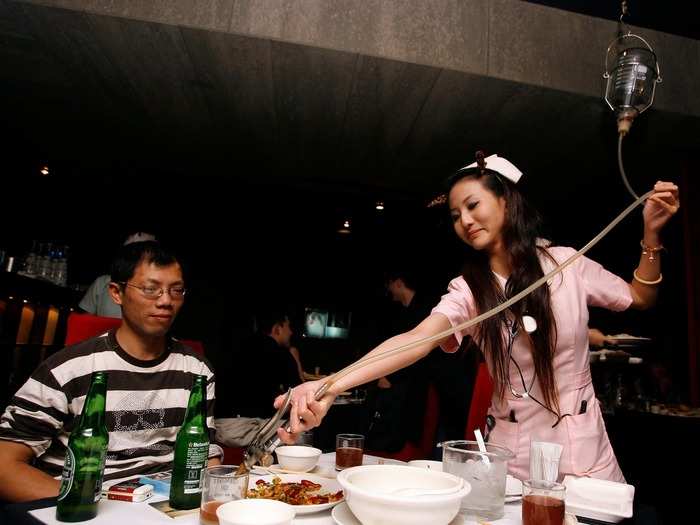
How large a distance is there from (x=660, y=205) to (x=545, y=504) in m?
1.08

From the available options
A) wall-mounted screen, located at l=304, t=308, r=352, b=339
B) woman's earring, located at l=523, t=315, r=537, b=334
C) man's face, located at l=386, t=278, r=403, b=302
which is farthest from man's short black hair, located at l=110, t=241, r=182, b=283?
wall-mounted screen, located at l=304, t=308, r=352, b=339

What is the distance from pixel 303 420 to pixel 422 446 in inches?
86.9

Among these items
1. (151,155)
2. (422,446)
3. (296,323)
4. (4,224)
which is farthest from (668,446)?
(4,224)

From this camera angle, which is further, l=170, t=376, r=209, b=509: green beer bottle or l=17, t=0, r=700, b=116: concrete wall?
l=17, t=0, r=700, b=116: concrete wall

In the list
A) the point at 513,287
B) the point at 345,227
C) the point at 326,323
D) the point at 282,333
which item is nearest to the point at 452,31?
the point at 513,287

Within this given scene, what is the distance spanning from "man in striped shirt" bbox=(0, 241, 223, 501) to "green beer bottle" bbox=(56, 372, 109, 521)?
1.10ft

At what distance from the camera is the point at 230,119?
12.7ft

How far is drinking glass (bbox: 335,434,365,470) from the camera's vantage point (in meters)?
1.35

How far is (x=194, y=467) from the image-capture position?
103cm

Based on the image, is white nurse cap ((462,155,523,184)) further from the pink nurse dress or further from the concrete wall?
the concrete wall

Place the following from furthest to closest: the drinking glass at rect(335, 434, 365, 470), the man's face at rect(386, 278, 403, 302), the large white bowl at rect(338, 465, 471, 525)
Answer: the man's face at rect(386, 278, 403, 302), the drinking glass at rect(335, 434, 365, 470), the large white bowl at rect(338, 465, 471, 525)

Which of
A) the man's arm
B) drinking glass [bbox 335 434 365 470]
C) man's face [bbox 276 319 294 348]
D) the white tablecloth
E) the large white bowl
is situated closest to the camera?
the large white bowl

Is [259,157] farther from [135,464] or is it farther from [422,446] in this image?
[135,464]

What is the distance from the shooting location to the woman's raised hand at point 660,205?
1438mm
